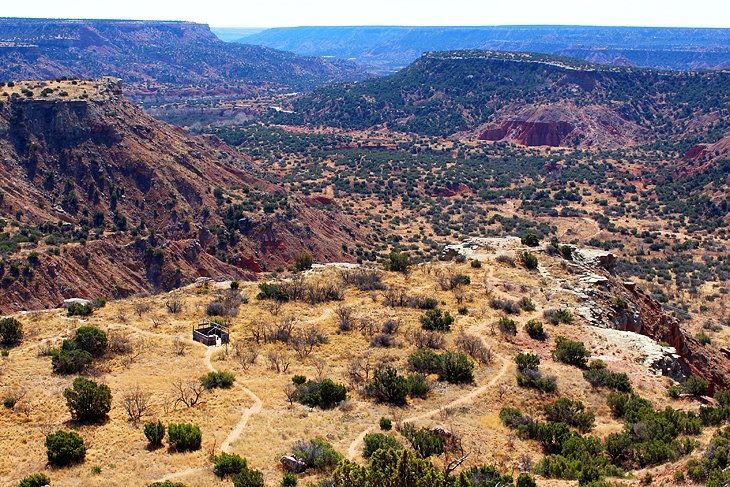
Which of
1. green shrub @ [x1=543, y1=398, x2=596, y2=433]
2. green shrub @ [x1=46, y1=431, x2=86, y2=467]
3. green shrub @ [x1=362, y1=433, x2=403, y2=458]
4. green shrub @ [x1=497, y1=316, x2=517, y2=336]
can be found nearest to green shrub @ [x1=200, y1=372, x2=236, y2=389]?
green shrub @ [x1=46, y1=431, x2=86, y2=467]

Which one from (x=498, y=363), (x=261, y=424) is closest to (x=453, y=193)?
(x=498, y=363)

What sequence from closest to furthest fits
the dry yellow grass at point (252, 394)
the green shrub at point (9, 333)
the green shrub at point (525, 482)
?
the green shrub at point (525, 482)
the dry yellow grass at point (252, 394)
the green shrub at point (9, 333)

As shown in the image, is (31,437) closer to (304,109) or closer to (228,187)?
(228,187)

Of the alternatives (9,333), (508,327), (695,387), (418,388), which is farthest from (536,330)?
(9,333)

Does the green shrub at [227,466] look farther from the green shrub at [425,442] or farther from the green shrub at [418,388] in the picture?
the green shrub at [418,388]

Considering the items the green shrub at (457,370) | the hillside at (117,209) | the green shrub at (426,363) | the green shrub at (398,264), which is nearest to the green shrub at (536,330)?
the green shrub at (457,370)
